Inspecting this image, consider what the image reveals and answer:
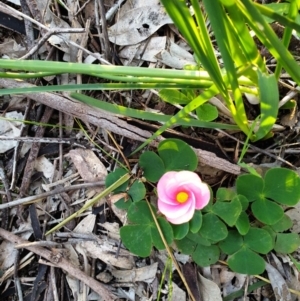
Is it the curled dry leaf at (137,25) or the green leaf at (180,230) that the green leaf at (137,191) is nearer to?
the green leaf at (180,230)

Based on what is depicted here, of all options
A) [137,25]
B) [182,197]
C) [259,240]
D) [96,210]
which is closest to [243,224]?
[259,240]

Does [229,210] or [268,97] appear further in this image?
[229,210]

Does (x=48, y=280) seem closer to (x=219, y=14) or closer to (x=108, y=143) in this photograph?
(x=108, y=143)

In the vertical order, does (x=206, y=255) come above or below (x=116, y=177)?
below

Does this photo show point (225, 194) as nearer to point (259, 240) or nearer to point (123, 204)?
point (259, 240)

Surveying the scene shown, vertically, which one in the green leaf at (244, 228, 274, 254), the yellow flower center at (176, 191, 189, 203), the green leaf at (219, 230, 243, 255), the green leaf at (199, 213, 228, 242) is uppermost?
the yellow flower center at (176, 191, 189, 203)

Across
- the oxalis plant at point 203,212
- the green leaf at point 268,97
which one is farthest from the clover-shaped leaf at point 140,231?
the green leaf at point 268,97

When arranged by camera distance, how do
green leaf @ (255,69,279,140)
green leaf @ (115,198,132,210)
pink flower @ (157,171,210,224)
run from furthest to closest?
1. green leaf @ (115,198,132,210)
2. pink flower @ (157,171,210,224)
3. green leaf @ (255,69,279,140)

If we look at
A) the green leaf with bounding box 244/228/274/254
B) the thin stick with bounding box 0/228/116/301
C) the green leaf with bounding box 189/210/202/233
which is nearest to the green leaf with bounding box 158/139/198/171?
the green leaf with bounding box 189/210/202/233

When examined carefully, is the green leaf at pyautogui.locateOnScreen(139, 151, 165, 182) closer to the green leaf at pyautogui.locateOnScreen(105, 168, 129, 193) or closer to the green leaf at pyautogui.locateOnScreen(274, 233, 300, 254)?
the green leaf at pyautogui.locateOnScreen(105, 168, 129, 193)
